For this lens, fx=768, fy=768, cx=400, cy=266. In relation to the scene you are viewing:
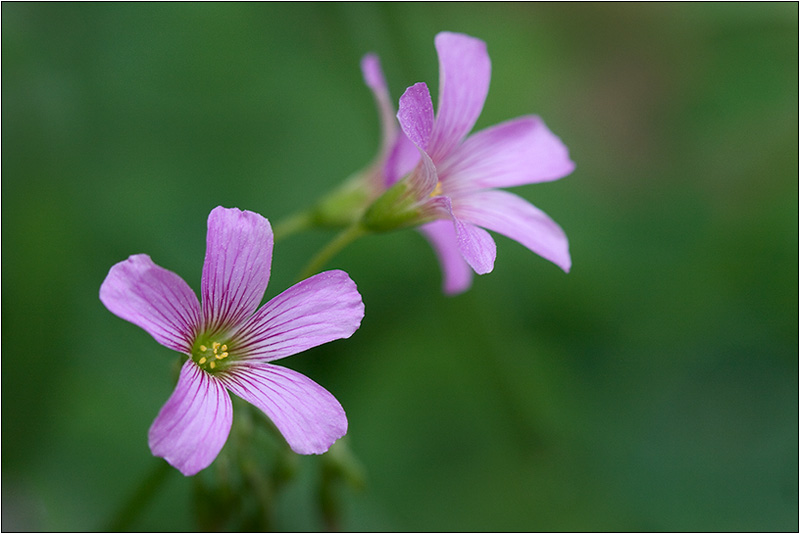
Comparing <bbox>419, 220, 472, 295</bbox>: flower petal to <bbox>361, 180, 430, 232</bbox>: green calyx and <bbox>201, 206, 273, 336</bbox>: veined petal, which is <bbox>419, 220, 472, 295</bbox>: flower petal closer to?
<bbox>361, 180, 430, 232</bbox>: green calyx

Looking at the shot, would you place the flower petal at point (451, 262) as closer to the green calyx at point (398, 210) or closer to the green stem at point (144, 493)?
the green calyx at point (398, 210)

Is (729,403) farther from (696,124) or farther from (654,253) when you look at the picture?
(696,124)

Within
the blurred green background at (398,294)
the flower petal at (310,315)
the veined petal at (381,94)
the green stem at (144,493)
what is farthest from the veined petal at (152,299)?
the blurred green background at (398,294)

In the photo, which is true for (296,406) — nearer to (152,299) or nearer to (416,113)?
(152,299)

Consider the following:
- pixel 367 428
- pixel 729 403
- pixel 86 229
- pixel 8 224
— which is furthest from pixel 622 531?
pixel 8 224

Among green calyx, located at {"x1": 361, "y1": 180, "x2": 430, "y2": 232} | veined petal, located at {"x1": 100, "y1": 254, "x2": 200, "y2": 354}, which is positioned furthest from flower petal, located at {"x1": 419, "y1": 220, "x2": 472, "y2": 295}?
veined petal, located at {"x1": 100, "y1": 254, "x2": 200, "y2": 354}
